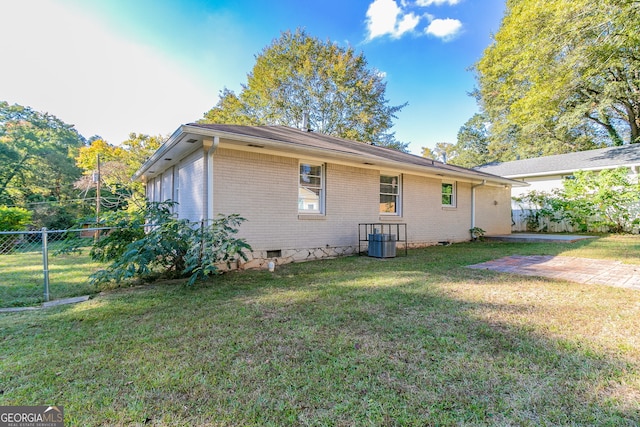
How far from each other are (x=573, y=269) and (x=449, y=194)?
17.3 ft

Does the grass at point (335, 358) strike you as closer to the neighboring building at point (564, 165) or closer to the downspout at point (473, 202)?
the downspout at point (473, 202)

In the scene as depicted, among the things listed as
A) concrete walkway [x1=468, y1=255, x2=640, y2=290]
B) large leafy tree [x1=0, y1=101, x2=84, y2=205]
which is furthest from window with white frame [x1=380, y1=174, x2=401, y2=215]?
large leafy tree [x1=0, y1=101, x2=84, y2=205]

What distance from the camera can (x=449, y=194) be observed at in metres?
10.4

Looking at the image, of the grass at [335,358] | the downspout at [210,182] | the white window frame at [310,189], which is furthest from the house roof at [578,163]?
the downspout at [210,182]

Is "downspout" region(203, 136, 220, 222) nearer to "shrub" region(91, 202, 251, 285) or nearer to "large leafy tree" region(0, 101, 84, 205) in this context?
"shrub" region(91, 202, 251, 285)

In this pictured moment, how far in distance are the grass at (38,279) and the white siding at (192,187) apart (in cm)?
209

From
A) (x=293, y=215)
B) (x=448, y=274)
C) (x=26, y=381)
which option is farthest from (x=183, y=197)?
(x=448, y=274)

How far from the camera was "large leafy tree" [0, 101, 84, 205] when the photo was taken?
730 inches

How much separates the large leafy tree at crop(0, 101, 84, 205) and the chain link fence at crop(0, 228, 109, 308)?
15618mm

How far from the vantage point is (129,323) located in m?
3.04

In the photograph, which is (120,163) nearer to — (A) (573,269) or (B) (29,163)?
(B) (29,163)

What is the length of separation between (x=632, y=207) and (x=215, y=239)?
1592cm

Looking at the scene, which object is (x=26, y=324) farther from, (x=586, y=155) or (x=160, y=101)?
(x=586, y=155)

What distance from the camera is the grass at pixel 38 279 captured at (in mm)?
4148
